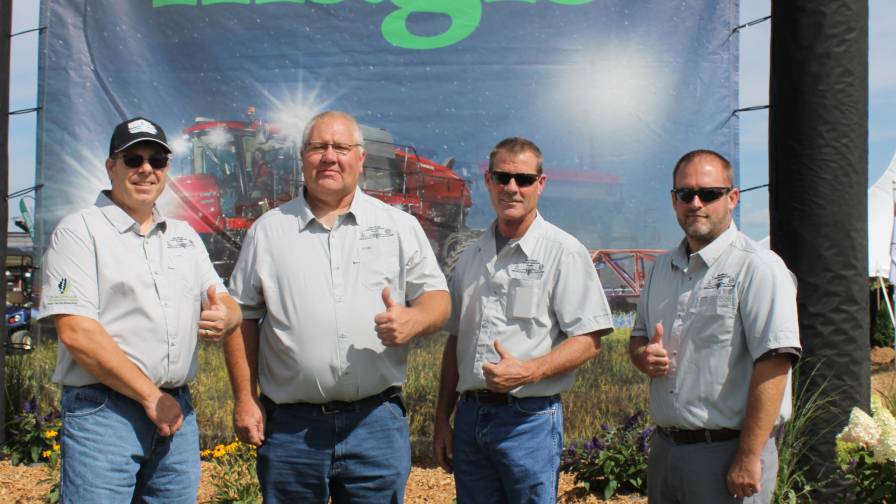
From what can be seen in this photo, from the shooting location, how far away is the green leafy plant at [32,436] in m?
5.27

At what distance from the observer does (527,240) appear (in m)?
2.90

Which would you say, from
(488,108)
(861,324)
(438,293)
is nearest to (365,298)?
(438,293)

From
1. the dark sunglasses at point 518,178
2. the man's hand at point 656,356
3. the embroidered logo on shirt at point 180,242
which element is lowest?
the man's hand at point 656,356

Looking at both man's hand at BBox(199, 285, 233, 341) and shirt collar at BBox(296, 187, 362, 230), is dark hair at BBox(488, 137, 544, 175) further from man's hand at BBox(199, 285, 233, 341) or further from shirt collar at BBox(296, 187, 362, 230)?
man's hand at BBox(199, 285, 233, 341)

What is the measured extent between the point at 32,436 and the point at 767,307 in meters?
4.88

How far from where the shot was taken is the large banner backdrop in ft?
16.7

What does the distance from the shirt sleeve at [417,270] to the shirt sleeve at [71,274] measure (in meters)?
1.06

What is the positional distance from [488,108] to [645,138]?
3.45 feet

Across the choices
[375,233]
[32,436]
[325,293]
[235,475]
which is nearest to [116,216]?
[325,293]

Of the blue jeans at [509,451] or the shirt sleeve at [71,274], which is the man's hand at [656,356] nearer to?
the blue jeans at [509,451]

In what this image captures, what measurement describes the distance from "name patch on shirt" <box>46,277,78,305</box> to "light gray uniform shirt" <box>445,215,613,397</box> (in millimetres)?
1354

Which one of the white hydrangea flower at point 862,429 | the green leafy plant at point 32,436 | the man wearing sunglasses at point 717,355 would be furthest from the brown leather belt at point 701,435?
the green leafy plant at point 32,436

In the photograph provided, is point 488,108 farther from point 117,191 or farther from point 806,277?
point 117,191

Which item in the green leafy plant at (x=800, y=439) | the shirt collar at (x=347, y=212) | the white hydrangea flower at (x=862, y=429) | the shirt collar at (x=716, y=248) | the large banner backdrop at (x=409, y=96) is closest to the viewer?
the shirt collar at (x=716, y=248)
